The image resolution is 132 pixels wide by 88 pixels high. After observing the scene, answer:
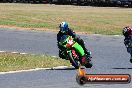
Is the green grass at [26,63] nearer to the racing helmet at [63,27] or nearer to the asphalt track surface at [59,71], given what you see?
the asphalt track surface at [59,71]

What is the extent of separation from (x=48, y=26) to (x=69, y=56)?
4966 centimetres

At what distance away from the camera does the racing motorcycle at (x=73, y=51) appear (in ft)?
21.1

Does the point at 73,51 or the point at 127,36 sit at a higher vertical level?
the point at 73,51

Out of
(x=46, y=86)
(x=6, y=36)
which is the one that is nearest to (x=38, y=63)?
(x=46, y=86)

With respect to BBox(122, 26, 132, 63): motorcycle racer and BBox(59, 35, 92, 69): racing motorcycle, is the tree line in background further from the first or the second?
BBox(59, 35, 92, 69): racing motorcycle

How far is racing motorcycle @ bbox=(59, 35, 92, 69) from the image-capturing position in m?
6.43

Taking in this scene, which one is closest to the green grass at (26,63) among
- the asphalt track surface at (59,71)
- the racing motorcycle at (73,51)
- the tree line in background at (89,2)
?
the asphalt track surface at (59,71)

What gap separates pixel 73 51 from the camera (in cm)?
662

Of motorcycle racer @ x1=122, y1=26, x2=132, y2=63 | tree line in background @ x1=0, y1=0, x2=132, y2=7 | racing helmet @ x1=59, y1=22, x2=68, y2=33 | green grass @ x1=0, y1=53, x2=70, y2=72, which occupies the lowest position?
tree line in background @ x1=0, y1=0, x2=132, y2=7

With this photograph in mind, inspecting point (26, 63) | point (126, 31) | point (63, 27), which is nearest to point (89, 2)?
point (26, 63)

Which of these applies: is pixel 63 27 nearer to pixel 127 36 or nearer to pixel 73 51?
pixel 73 51

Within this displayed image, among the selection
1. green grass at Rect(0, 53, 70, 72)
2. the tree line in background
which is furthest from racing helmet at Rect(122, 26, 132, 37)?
the tree line in background

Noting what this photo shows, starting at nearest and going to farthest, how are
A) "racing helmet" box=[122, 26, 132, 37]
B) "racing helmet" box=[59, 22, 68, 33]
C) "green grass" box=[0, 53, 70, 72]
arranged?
"racing helmet" box=[59, 22, 68, 33], "racing helmet" box=[122, 26, 132, 37], "green grass" box=[0, 53, 70, 72]

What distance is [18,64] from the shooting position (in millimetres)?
22688
